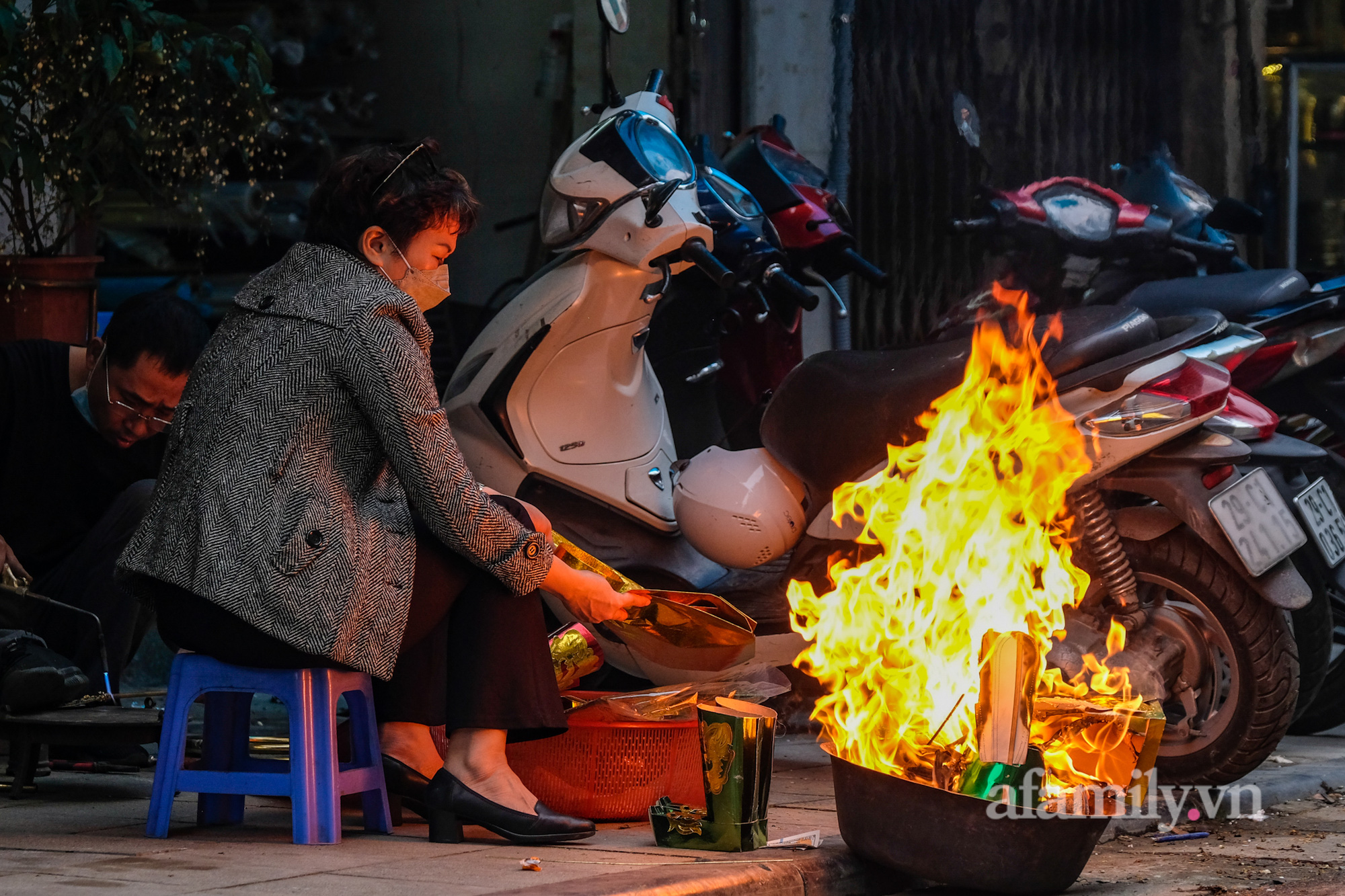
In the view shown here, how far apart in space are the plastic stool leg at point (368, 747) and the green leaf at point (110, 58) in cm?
240

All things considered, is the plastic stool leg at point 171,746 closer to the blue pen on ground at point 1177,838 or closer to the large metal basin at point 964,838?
the large metal basin at point 964,838

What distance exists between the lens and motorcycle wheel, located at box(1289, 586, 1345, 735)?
6207 mm

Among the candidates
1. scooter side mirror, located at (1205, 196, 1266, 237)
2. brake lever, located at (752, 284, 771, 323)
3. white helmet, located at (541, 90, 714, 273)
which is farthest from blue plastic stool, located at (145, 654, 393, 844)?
scooter side mirror, located at (1205, 196, 1266, 237)

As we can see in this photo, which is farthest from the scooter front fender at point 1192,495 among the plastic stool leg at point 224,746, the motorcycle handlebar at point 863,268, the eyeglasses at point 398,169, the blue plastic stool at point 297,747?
the plastic stool leg at point 224,746

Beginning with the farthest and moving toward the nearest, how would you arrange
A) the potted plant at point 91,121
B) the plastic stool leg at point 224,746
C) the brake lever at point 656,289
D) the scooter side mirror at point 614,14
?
the scooter side mirror at point 614,14 < the brake lever at point 656,289 < the potted plant at point 91,121 < the plastic stool leg at point 224,746

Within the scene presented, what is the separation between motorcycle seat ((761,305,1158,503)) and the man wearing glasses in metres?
1.72

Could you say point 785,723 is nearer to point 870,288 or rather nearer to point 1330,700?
point 1330,700

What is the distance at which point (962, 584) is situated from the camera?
4.35 m

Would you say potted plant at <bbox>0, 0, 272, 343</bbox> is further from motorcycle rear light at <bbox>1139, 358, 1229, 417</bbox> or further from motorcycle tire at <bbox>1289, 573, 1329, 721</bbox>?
motorcycle tire at <bbox>1289, 573, 1329, 721</bbox>

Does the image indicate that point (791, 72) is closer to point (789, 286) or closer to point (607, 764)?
point (789, 286)

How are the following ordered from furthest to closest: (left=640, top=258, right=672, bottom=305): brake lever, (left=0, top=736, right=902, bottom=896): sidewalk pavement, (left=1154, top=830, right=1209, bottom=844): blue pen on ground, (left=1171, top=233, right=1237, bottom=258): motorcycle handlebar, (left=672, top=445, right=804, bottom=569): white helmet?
(left=1171, top=233, right=1237, bottom=258): motorcycle handlebar
(left=640, top=258, right=672, bottom=305): brake lever
(left=672, top=445, right=804, bottom=569): white helmet
(left=1154, top=830, right=1209, bottom=844): blue pen on ground
(left=0, top=736, right=902, bottom=896): sidewalk pavement

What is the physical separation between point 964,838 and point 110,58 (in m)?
3.55

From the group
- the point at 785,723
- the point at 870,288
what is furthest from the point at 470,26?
the point at 785,723

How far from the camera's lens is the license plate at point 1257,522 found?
465 cm
